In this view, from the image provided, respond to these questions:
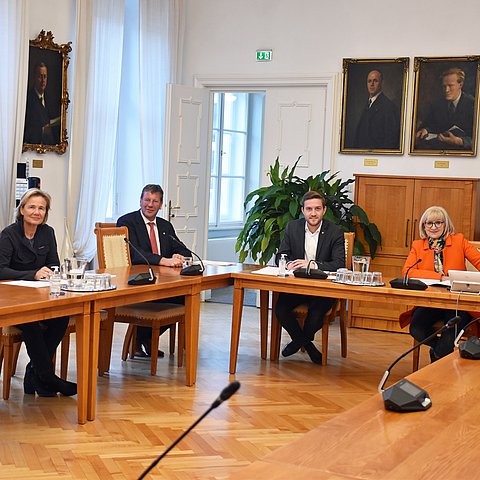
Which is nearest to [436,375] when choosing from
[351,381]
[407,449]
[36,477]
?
[407,449]

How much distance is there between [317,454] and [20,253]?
3.57 m

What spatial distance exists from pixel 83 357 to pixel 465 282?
2.32m

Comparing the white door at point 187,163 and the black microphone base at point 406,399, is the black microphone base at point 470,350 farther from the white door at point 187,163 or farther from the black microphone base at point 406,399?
the white door at point 187,163

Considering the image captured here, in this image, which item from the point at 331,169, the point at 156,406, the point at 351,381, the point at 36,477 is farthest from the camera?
the point at 331,169

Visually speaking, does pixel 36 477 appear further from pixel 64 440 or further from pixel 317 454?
pixel 317 454

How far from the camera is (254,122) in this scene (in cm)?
1277

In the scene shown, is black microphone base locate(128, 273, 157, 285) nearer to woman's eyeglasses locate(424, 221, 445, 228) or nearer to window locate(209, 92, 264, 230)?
woman's eyeglasses locate(424, 221, 445, 228)

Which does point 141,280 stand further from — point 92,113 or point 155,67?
point 155,67

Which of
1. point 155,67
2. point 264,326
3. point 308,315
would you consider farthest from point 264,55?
point 308,315

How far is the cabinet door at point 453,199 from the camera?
7.90m

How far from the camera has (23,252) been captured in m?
5.34

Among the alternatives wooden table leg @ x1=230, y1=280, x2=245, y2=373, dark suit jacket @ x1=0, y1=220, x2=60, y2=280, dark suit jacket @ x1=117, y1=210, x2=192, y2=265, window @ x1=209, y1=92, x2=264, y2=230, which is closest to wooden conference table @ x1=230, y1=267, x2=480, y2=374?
wooden table leg @ x1=230, y1=280, x2=245, y2=373

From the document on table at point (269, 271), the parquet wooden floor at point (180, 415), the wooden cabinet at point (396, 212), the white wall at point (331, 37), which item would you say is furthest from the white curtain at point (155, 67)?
the document on table at point (269, 271)

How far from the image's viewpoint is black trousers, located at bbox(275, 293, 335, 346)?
6379mm
